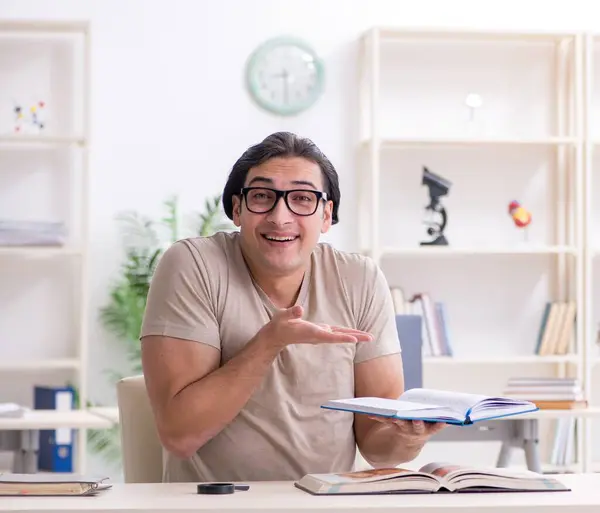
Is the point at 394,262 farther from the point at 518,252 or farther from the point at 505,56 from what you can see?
the point at 505,56

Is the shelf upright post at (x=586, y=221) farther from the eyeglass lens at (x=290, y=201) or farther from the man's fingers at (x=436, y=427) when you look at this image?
the man's fingers at (x=436, y=427)

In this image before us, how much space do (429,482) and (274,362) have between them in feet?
1.58

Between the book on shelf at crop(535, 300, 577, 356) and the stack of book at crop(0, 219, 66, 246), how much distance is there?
2.21 meters

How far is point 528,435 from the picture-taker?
12.8 feet

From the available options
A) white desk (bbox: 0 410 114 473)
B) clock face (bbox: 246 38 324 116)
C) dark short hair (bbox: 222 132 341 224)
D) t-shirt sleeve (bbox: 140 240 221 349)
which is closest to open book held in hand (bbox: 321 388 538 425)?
t-shirt sleeve (bbox: 140 240 221 349)

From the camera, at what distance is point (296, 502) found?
5.22 feet

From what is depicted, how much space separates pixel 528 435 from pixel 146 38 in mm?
2483

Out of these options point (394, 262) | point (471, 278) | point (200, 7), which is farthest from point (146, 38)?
point (471, 278)

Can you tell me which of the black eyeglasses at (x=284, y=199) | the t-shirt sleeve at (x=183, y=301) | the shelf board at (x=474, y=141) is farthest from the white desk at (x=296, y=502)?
the shelf board at (x=474, y=141)

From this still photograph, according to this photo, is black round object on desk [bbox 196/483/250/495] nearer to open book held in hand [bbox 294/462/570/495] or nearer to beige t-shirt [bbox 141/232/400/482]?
open book held in hand [bbox 294/462/570/495]

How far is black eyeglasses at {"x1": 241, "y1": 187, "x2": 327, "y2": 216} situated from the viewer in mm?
2172

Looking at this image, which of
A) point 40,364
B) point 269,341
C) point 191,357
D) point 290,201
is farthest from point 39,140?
point 269,341

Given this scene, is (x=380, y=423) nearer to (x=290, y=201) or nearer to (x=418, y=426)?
(x=418, y=426)

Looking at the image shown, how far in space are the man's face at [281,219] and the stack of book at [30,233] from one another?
8.44ft
